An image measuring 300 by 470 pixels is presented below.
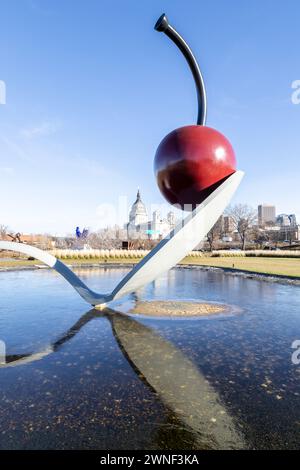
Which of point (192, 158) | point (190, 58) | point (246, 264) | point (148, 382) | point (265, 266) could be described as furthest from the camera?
point (246, 264)

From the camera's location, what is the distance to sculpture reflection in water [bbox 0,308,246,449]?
3.71 m

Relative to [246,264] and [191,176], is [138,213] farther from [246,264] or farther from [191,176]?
[191,176]

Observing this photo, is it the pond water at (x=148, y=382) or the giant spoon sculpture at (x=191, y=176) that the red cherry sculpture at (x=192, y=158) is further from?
the pond water at (x=148, y=382)

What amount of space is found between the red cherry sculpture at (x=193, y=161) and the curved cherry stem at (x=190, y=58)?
2.60ft

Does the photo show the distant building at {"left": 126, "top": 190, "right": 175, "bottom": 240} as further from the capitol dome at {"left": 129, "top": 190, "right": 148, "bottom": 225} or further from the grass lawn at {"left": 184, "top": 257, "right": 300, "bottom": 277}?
the grass lawn at {"left": 184, "top": 257, "right": 300, "bottom": 277}

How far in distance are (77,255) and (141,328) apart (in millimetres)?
31339

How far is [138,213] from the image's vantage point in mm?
159750

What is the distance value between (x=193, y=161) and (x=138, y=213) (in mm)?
152786

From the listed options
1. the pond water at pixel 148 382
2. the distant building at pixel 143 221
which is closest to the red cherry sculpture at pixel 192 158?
the pond water at pixel 148 382

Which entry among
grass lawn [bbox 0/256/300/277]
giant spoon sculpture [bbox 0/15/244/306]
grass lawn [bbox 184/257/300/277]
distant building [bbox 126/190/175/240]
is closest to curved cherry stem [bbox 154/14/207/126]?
giant spoon sculpture [bbox 0/15/244/306]

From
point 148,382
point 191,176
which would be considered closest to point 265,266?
point 191,176

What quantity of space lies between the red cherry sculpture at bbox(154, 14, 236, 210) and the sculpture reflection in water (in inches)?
139

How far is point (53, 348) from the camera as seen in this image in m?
6.97
